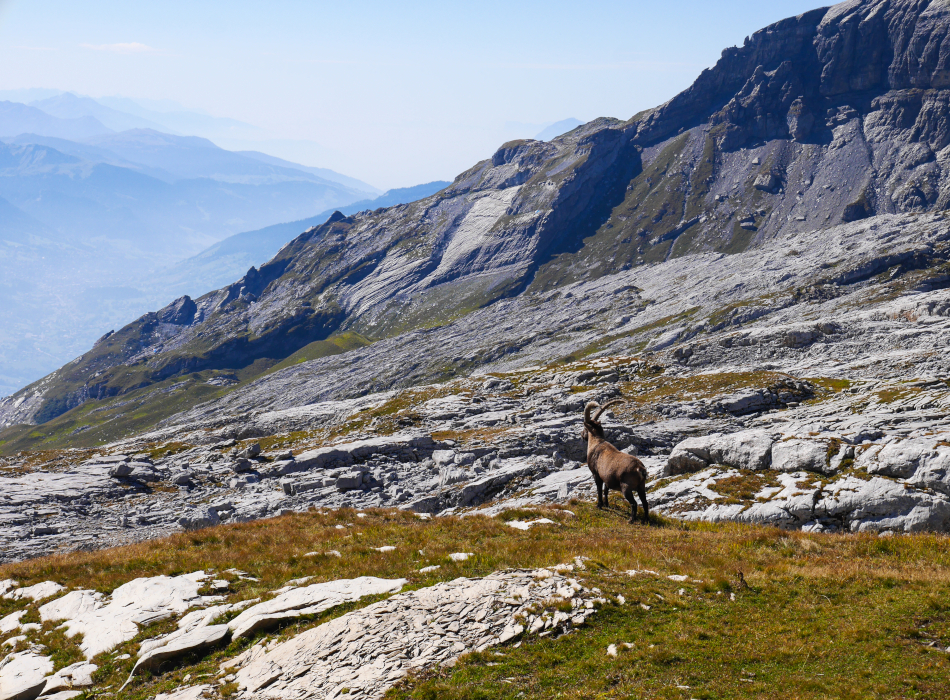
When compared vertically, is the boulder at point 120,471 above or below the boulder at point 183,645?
below

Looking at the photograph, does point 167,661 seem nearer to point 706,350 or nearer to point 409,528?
point 409,528

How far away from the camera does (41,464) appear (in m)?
103

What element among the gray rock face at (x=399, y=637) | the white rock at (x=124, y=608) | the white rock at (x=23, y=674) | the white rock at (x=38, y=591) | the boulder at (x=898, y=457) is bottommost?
the boulder at (x=898, y=457)

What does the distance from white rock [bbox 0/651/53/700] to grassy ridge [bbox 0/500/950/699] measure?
1.63 feet

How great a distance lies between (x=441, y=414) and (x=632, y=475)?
69139 millimetres

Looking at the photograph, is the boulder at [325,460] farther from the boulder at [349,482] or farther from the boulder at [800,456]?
the boulder at [800,456]

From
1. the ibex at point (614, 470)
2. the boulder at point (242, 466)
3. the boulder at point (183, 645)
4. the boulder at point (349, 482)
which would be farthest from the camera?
the boulder at point (242, 466)

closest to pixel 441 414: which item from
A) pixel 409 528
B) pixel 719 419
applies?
pixel 719 419

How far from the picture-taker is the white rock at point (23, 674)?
44.1 ft

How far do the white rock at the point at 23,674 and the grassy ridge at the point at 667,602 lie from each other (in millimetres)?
498

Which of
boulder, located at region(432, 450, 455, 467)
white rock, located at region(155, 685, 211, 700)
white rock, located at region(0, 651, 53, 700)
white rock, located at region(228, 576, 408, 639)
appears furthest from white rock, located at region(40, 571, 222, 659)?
boulder, located at region(432, 450, 455, 467)

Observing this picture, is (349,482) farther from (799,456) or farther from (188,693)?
(188,693)

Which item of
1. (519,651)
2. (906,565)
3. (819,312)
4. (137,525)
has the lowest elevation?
(819,312)

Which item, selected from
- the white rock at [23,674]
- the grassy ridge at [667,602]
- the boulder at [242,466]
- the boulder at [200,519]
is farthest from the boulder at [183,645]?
the boulder at [242,466]
